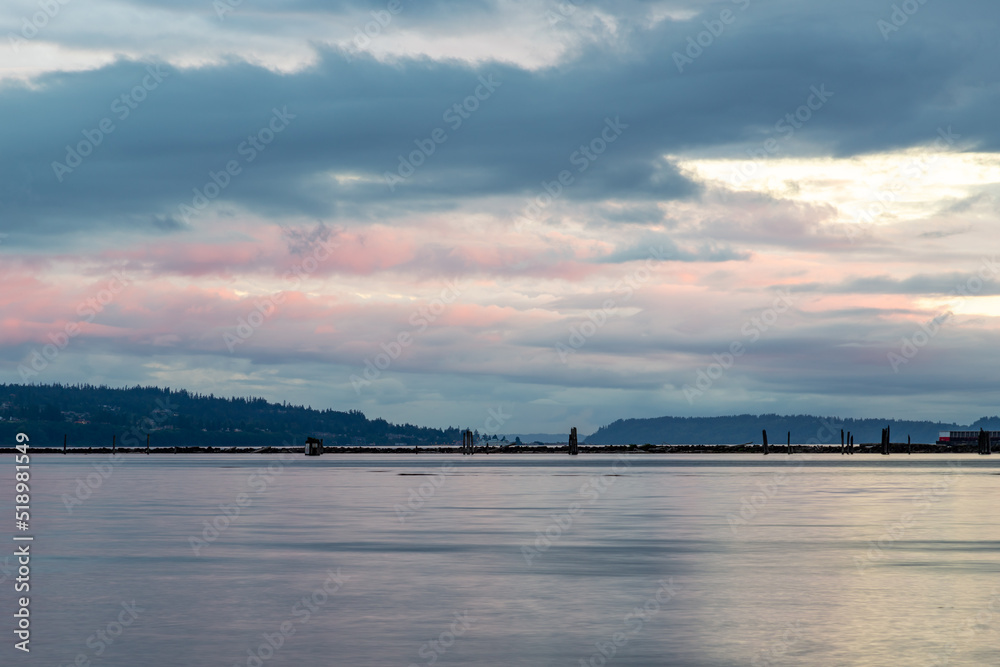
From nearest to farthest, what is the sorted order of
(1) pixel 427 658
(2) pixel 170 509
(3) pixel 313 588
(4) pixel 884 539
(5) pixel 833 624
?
(1) pixel 427 658, (5) pixel 833 624, (3) pixel 313 588, (4) pixel 884 539, (2) pixel 170 509

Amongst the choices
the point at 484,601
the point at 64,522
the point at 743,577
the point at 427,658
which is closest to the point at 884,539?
the point at 743,577

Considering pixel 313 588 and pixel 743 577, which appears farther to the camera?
pixel 743 577

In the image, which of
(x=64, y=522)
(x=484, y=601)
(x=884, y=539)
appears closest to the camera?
(x=484, y=601)

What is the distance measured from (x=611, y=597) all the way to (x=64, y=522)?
93.6 feet

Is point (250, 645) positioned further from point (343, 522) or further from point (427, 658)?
point (343, 522)

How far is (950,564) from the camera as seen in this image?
103 feet

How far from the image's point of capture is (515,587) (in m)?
27.3

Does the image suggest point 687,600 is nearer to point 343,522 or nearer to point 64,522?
point 343,522

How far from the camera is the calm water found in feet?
65.0

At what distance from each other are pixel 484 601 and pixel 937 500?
142 ft

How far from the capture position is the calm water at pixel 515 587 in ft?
65.0

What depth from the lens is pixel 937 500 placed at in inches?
2421

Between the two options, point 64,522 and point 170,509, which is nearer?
point 64,522

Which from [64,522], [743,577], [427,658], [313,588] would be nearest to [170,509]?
[64,522]
